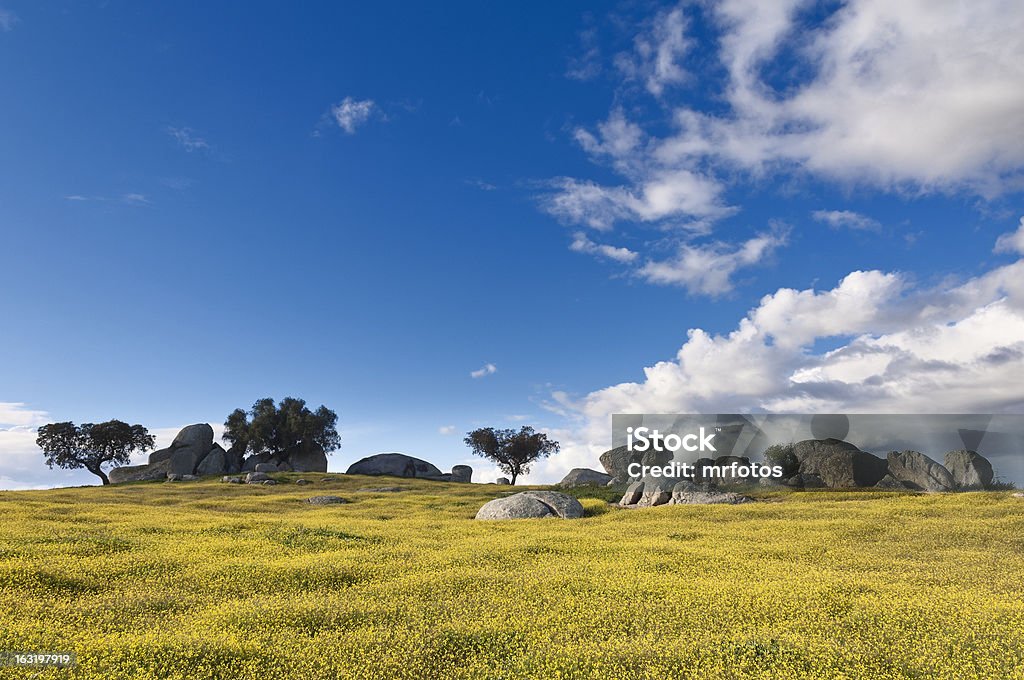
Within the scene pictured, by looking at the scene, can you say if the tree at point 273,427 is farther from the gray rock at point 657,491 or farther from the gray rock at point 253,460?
the gray rock at point 657,491

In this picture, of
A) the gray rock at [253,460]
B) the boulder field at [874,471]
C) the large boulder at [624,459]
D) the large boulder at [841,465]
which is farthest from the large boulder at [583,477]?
the gray rock at [253,460]

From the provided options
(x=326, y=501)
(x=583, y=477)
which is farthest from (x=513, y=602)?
(x=583, y=477)

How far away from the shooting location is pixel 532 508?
107 feet

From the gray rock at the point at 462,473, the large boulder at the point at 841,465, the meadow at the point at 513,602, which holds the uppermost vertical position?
the large boulder at the point at 841,465

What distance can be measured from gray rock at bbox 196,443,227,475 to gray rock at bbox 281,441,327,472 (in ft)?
29.5

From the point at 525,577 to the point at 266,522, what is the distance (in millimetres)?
16384

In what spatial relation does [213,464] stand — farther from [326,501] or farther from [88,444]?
[326,501]

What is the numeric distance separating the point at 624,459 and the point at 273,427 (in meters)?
58.7

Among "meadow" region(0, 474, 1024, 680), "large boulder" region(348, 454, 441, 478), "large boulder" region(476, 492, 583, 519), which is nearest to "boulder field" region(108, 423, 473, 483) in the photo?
"large boulder" region(348, 454, 441, 478)

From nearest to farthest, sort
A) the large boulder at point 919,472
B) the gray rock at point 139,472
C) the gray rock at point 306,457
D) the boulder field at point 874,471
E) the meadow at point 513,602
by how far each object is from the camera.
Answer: the meadow at point 513,602, the large boulder at point 919,472, the boulder field at point 874,471, the gray rock at point 139,472, the gray rock at point 306,457

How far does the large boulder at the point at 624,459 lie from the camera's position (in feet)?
195

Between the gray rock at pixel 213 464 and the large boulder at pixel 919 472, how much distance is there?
8757cm

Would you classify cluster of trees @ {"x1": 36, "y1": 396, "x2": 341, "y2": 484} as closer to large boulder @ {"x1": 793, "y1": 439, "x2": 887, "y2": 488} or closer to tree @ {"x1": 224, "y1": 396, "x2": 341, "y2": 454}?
tree @ {"x1": 224, "y1": 396, "x2": 341, "y2": 454}

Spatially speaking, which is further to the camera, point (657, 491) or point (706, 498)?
point (657, 491)
